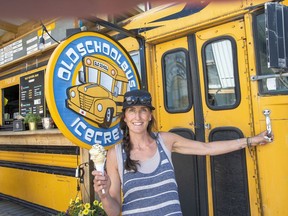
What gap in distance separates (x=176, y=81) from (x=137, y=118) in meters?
1.29

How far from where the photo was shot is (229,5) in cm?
229

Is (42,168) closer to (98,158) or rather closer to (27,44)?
(27,44)

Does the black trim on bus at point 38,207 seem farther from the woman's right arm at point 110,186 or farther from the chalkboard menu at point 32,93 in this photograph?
the woman's right arm at point 110,186

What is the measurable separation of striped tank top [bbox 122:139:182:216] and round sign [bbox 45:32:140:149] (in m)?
0.50

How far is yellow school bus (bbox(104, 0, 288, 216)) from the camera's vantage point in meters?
2.11

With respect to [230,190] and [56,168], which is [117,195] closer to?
[230,190]

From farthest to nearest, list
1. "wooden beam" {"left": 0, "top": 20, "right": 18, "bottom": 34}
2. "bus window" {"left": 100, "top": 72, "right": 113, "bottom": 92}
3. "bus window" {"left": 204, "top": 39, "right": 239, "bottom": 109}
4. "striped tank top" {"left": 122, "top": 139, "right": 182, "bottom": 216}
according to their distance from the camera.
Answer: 1. "wooden beam" {"left": 0, "top": 20, "right": 18, "bottom": 34}
2. "bus window" {"left": 204, "top": 39, "right": 239, "bottom": 109}
3. "bus window" {"left": 100, "top": 72, "right": 113, "bottom": 92}
4. "striped tank top" {"left": 122, "top": 139, "right": 182, "bottom": 216}

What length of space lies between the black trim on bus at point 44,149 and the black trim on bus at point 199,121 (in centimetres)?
137

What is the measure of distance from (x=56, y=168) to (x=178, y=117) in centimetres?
171

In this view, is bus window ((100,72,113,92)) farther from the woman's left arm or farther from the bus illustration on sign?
the woman's left arm

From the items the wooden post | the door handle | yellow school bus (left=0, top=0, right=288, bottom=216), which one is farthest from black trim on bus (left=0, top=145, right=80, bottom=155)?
the door handle

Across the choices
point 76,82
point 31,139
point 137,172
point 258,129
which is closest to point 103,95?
point 76,82

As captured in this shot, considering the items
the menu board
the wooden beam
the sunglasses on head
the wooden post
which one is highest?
the wooden beam

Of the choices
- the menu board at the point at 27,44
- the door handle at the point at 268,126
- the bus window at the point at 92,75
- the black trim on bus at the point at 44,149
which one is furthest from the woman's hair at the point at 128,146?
the menu board at the point at 27,44
